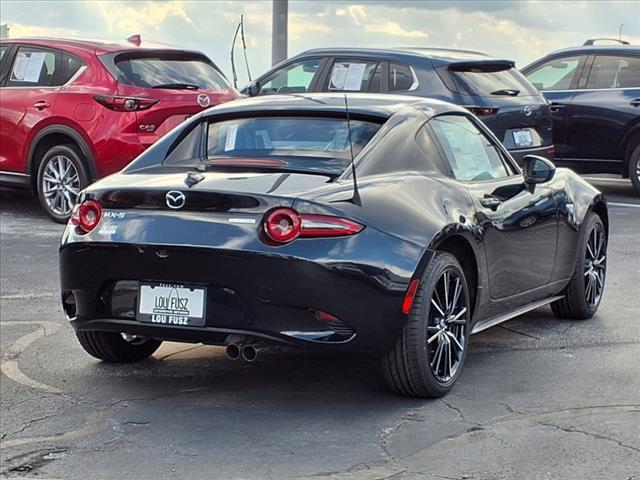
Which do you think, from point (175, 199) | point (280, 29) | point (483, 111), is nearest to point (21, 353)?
point (175, 199)

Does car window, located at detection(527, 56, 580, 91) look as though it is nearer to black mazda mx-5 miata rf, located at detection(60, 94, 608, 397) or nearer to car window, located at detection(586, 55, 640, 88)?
car window, located at detection(586, 55, 640, 88)

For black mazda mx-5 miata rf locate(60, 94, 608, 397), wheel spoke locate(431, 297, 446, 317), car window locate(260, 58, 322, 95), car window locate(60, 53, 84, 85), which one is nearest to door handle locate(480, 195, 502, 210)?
black mazda mx-5 miata rf locate(60, 94, 608, 397)

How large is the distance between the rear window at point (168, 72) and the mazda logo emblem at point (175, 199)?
240 inches

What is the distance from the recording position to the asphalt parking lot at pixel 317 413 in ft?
16.3

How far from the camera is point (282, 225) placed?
5457 millimetres

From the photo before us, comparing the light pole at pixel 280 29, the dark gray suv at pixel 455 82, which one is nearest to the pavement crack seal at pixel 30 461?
the dark gray suv at pixel 455 82

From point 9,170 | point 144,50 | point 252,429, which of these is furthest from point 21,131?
point 252,429

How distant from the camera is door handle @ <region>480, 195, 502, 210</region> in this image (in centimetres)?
644

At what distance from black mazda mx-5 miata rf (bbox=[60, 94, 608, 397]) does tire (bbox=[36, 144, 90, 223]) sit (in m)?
5.22

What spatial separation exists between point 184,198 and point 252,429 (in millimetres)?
1050

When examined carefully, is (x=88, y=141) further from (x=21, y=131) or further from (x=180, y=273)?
(x=180, y=273)

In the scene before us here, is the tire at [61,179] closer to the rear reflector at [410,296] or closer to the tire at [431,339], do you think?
the tire at [431,339]

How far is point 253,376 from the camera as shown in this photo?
6391 millimetres

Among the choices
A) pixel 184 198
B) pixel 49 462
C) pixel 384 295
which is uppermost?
pixel 184 198
